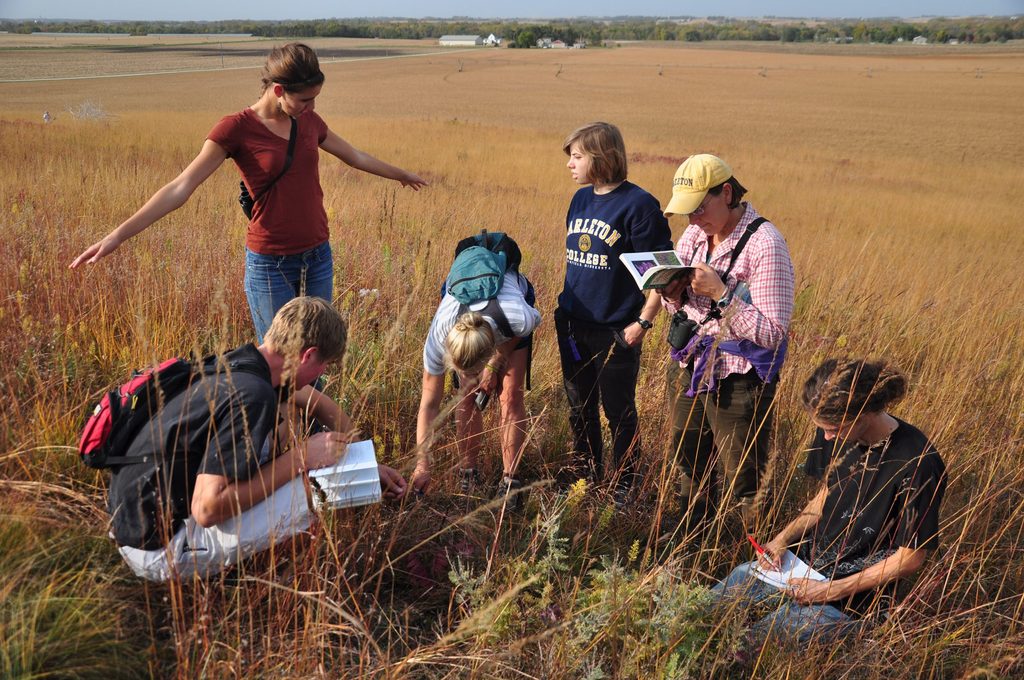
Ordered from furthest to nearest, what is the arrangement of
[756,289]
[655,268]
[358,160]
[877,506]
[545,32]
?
[545,32] < [358,160] < [756,289] < [655,268] < [877,506]

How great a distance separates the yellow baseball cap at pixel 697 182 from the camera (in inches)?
99.5

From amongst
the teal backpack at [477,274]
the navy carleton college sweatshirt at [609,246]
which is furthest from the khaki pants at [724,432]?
the teal backpack at [477,274]

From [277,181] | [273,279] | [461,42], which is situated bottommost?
[273,279]

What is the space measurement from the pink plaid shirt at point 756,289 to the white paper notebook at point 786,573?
0.69 meters

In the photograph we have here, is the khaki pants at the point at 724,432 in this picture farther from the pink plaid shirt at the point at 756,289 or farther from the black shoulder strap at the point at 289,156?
the black shoulder strap at the point at 289,156

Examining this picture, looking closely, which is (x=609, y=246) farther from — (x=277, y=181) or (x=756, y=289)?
(x=277, y=181)

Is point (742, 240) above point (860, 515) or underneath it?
above

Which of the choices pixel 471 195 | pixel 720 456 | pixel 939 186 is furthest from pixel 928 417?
pixel 939 186

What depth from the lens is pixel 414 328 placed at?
4.06m

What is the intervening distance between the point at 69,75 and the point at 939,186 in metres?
39.4

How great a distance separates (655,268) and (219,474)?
59.1 inches

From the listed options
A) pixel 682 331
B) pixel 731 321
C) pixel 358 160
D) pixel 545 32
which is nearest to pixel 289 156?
pixel 358 160

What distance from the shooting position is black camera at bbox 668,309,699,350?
108 inches

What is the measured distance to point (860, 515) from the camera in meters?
2.27
